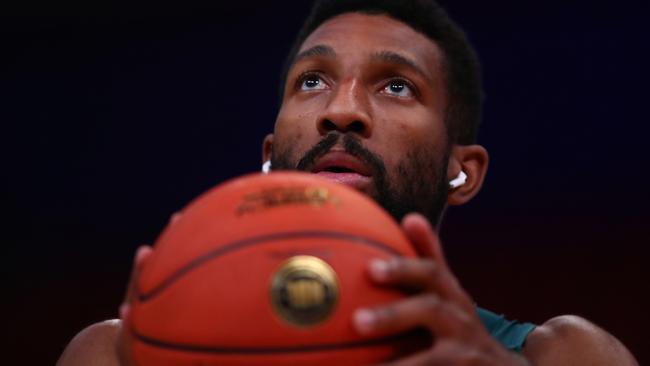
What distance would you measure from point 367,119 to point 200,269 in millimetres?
744

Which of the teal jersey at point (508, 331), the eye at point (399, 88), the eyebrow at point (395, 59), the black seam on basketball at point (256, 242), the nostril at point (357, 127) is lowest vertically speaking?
Result: the teal jersey at point (508, 331)

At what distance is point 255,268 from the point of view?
83 centimetres

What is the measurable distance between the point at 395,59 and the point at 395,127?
Result: 0.18m

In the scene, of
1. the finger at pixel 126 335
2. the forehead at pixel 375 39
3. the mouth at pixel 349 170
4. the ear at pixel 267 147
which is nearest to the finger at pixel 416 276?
the finger at pixel 126 335

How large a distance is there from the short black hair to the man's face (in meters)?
0.05

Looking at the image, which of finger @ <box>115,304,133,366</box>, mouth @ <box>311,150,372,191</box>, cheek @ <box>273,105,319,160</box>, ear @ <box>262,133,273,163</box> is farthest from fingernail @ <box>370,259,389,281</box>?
ear @ <box>262,133,273,163</box>

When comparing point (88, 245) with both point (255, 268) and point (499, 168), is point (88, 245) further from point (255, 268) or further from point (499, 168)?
point (255, 268)

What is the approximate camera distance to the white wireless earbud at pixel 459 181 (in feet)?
5.89

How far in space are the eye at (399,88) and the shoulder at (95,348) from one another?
30.5 inches

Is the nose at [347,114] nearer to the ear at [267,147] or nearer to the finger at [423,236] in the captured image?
the ear at [267,147]

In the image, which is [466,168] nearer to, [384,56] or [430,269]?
[384,56]

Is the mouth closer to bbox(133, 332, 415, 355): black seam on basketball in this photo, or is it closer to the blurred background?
bbox(133, 332, 415, 355): black seam on basketball

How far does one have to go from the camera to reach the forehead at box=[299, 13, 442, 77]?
168 centimetres

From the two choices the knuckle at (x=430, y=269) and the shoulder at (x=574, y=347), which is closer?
the knuckle at (x=430, y=269)
